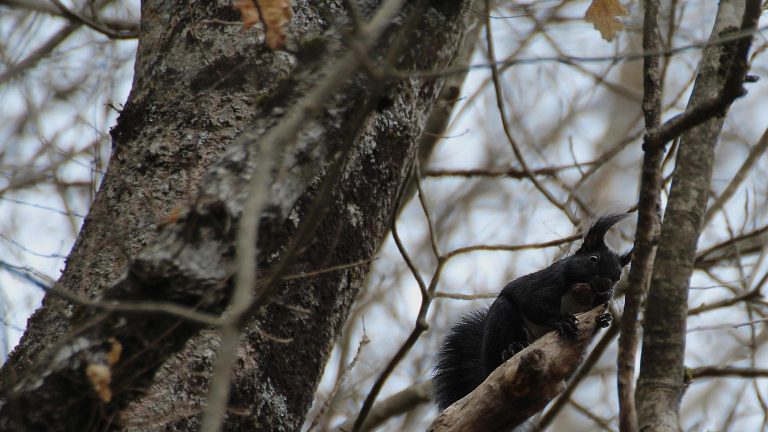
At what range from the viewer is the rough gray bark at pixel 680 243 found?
7.19 ft

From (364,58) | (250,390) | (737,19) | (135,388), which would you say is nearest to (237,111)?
(250,390)

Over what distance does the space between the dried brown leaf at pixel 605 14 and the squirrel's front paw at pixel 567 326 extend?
1084mm

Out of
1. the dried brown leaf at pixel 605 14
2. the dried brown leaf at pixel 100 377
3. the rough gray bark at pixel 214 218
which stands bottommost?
the dried brown leaf at pixel 100 377

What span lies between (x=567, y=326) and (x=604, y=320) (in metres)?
0.36

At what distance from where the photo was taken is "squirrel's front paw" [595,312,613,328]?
310 centimetres

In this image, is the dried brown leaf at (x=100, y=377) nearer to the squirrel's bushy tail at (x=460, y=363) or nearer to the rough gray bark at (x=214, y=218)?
the rough gray bark at (x=214, y=218)

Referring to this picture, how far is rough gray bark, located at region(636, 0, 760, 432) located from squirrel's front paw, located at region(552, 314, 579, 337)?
487mm

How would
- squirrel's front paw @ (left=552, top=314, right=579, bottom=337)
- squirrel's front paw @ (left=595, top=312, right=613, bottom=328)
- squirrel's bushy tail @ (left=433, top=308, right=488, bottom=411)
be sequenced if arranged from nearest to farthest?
squirrel's front paw @ (left=552, top=314, right=579, bottom=337)
squirrel's front paw @ (left=595, top=312, right=613, bottom=328)
squirrel's bushy tail @ (left=433, top=308, right=488, bottom=411)

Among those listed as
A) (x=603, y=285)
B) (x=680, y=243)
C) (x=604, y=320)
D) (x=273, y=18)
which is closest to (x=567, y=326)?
(x=604, y=320)

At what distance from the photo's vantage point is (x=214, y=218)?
1728 mm

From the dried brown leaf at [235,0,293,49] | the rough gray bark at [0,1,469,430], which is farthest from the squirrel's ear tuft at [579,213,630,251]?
the dried brown leaf at [235,0,293,49]

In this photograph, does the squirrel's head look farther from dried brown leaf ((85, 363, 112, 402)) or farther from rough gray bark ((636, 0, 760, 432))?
dried brown leaf ((85, 363, 112, 402))

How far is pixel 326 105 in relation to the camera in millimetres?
1857

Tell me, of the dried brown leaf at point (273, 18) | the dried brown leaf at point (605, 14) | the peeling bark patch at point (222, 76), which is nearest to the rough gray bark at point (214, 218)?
the peeling bark patch at point (222, 76)
